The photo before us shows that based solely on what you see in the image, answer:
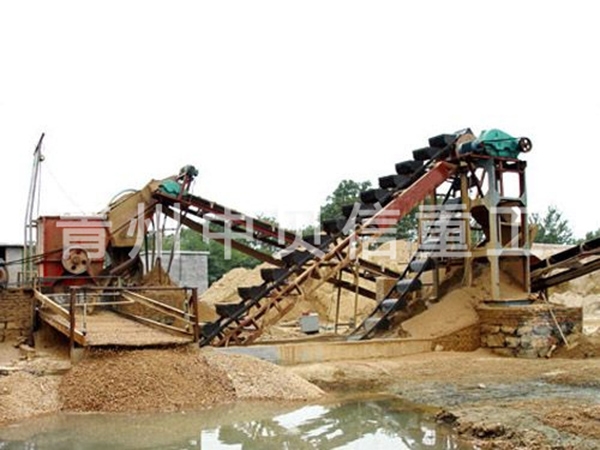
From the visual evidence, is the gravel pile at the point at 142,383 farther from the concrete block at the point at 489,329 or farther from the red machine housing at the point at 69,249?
the concrete block at the point at 489,329

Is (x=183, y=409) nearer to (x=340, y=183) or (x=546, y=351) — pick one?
(x=546, y=351)

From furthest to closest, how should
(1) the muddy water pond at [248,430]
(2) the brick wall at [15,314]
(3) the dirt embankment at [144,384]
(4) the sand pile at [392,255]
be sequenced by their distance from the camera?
1. (4) the sand pile at [392,255]
2. (2) the brick wall at [15,314]
3. (3) the dirt embankment at [144,384]
4. (1) the muddy water pond at [248,430]

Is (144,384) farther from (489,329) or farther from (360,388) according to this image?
(489,329)

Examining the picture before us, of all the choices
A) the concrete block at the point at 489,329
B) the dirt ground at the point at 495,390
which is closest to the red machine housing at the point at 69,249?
the dirt ground at the point at 495,390

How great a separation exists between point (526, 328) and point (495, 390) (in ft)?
13.4

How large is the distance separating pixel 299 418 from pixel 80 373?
3196 mm

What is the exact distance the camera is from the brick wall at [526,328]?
13.7 metres

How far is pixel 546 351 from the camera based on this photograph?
45.2 feet

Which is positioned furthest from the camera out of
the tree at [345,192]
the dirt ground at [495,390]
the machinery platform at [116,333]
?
the tree at [345,192]

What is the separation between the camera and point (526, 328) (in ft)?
45.1

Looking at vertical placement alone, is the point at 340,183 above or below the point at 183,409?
above

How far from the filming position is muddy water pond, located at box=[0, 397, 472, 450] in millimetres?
7348

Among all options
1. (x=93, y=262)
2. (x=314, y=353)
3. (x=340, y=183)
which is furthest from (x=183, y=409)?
(x=340, y=183)

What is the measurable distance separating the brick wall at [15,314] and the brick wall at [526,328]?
916cm
